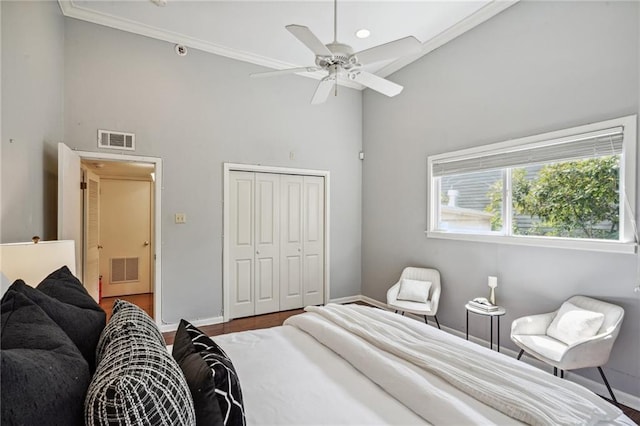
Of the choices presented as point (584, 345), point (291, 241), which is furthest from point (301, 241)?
point (584, 345)

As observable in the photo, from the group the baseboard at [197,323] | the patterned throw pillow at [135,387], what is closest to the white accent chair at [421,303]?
the baseboard at [197,323]

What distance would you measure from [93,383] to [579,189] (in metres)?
3.32

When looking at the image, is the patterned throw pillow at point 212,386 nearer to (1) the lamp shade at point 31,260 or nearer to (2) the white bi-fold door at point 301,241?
(1) the lamp shade at point 31,260

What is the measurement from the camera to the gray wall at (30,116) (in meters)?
1.87

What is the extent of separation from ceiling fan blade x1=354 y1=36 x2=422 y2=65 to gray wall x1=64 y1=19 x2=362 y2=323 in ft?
7.28

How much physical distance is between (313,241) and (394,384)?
3.33 meters

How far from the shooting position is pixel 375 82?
257 cm

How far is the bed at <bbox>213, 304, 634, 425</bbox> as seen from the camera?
4.01 feet

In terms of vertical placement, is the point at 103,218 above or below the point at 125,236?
above

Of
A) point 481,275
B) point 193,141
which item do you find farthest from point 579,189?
point 193,141

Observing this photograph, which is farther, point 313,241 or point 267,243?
point 313,241

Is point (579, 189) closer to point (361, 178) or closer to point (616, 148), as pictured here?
point (616, 148)

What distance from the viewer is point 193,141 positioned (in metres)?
3.77

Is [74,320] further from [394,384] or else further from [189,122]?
[189,122]
